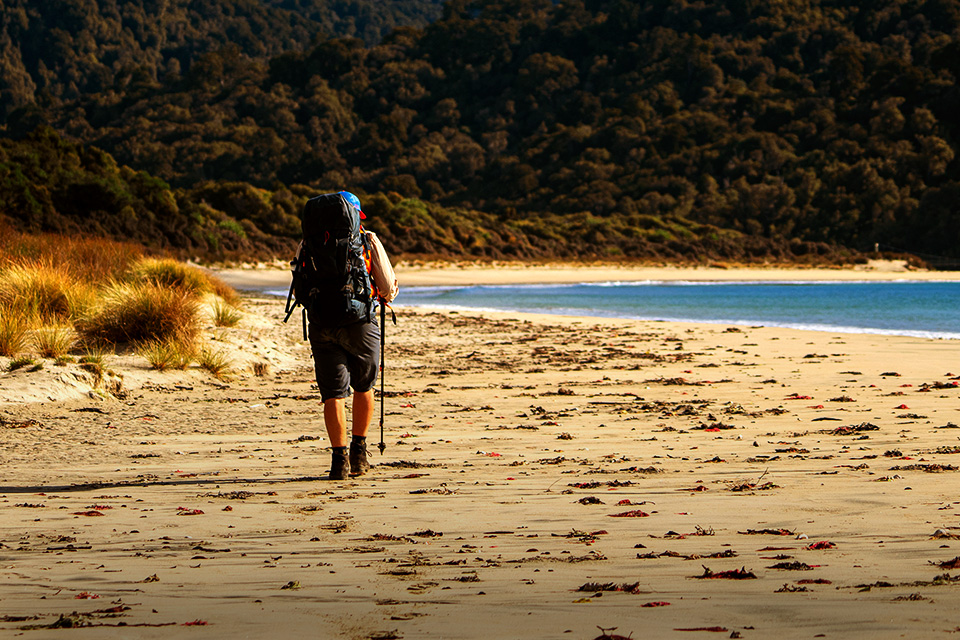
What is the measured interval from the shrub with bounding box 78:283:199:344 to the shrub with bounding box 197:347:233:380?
34 centimetres

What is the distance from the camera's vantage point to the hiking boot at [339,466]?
586 centimetres

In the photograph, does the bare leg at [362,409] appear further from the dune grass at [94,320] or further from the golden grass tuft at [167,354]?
the golden grass tuft at [167,354]

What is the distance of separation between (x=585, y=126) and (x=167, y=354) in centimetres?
10966

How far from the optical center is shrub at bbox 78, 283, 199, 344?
431 inches

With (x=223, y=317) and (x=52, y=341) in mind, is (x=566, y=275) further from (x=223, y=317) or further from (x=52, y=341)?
(x=52, y=341)

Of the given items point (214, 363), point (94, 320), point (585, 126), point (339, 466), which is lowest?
point (339, 466)

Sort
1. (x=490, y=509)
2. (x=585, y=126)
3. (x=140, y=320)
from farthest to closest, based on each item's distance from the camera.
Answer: (x=585, y=126) → (x=140, y=320) → (x=490, y=509)

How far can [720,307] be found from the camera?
95.0ft

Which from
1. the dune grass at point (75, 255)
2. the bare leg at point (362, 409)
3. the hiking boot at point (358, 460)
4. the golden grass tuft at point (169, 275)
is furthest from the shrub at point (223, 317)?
the hiking boot at point (358, 460)

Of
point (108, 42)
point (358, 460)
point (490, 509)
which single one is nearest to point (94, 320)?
point (358, 460)

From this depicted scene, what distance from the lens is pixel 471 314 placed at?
22.7 metres

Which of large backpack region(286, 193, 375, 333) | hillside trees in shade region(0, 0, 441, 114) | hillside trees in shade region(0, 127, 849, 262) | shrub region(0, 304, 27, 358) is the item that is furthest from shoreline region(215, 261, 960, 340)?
hillside trees in shade region(0, 0, 441, 114)

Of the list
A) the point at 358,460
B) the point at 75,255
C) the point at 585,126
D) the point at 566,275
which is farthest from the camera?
the point at 585,126

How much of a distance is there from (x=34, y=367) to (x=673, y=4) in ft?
434
